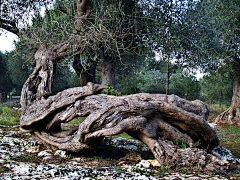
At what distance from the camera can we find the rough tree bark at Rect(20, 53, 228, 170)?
567 centimetres

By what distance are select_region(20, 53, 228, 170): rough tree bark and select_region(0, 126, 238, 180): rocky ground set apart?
326 millimetres

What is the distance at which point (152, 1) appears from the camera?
11.0 metres

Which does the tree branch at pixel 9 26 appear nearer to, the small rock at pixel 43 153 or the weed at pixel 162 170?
the small rock at pixel 43 153

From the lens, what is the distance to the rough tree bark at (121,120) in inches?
223

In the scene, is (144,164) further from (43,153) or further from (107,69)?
(107,69)

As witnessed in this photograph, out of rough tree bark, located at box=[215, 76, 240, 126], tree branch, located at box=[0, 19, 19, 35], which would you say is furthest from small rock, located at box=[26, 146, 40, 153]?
rough tree bark, located at box=[215, 76, 240, 126]

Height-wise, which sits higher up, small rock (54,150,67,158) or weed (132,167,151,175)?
weed (132,167,151,175)

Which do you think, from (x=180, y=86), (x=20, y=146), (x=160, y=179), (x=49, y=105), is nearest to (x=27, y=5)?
(x=49, y=105)

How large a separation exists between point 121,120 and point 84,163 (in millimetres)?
1338

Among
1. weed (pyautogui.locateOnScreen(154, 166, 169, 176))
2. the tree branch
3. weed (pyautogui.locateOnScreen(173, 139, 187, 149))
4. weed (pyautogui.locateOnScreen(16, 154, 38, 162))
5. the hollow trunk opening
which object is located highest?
the tree branch

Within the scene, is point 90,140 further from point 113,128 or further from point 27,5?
point 27,5

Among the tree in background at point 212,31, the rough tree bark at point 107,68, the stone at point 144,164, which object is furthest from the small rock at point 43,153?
the rough tree bark at point 107,68

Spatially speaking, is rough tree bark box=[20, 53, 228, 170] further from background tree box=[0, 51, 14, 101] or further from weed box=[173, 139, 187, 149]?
background tree box=[0, 51, 14, 101]

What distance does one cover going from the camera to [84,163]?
5.73 meters
